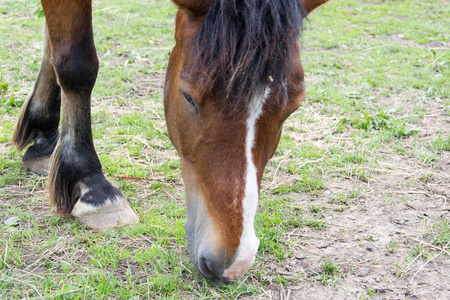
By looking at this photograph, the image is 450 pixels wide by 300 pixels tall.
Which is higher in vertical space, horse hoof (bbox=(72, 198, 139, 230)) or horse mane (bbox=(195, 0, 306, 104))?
horse mane (bbox=(195, 0, 306, 104))

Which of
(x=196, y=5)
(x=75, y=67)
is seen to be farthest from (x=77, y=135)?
(x=196, y=5)

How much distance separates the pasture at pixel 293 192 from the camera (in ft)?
7.36

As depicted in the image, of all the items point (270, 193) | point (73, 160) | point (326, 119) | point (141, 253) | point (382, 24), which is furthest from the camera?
point (382, 24)

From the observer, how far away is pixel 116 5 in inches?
317

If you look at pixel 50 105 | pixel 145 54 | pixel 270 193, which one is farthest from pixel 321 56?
pixel 50 105

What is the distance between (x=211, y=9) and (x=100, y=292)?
139 cm

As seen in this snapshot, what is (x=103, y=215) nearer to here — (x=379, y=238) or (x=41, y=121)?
(x=41, y=121)

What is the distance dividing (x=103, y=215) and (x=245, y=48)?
1477mm

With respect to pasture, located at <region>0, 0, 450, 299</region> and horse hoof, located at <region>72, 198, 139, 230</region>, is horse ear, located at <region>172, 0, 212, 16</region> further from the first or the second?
horse hoof, located at <region>72, 198, 139, 230</region>

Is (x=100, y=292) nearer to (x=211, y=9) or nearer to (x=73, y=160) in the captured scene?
(x=73, y=160)

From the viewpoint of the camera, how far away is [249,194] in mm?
1839

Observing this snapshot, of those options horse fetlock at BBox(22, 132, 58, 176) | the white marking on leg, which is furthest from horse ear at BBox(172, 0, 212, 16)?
horse fetlock at BBox(22, 132, 58, 176)

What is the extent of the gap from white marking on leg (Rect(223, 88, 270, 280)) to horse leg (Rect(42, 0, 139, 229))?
1.08 m

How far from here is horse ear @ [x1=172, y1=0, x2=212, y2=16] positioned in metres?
1.95
